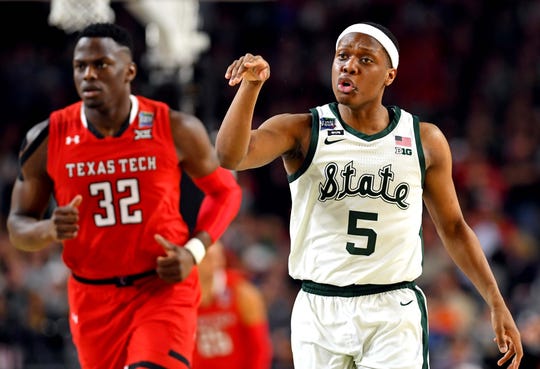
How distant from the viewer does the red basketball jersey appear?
578cm

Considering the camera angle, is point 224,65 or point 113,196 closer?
point 113,196

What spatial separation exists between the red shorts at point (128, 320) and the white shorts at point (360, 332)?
2.75 feet

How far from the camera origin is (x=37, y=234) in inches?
221

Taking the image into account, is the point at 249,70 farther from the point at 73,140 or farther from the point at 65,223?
the point at 73,140

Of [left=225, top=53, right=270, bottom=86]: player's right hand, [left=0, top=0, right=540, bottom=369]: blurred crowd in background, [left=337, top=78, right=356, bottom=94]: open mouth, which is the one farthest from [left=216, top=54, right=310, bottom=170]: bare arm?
[left=0, top=0, right=540, bottom=369]: blurred crowd in background

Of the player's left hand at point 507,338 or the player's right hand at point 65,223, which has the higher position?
the player's right hand at point 65,223

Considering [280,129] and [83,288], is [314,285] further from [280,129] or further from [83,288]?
[83,288]

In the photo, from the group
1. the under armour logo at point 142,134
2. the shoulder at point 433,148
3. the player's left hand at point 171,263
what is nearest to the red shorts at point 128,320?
the player's left hand at point 171,263

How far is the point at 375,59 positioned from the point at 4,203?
1013 cm

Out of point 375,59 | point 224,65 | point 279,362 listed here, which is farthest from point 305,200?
point 224,65

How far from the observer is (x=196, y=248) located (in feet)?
19.5

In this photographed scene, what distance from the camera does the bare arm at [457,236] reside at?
515 cm

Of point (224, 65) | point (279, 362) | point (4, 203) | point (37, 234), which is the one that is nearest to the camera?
point (37, 234)

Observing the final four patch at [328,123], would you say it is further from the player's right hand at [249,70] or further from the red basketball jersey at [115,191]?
Result: the red basketball jersey at [115,191]
